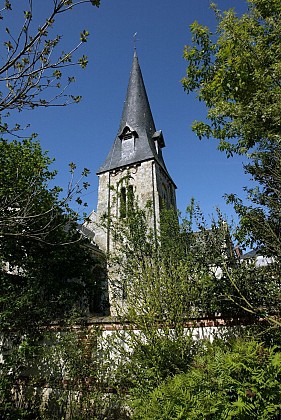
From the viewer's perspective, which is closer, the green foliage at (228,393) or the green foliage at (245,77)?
the green foliage at (228,393)

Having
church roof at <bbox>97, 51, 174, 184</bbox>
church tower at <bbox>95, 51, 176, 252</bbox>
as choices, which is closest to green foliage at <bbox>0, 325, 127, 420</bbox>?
church tower at <bbox>95, 51, 176, 252</bbox>

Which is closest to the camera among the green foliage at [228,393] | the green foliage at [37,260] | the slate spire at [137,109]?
the green foliage at [228,393]

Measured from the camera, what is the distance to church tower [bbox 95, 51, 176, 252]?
20438mm

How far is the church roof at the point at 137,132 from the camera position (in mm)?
22484

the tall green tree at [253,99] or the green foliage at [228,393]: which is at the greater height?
the tall green tree at [253,99]

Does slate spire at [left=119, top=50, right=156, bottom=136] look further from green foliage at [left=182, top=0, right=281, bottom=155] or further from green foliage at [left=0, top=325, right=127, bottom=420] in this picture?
green foliage at [left=0, top=325, right=127, bottom=420]

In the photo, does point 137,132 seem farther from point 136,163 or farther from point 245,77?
point 245,77

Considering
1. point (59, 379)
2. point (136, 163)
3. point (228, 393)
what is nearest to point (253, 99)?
point (228, 393)

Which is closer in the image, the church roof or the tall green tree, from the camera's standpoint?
the tall green tree

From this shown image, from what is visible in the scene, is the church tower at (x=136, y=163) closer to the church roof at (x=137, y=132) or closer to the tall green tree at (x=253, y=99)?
the church roof at (x=137, y=132)

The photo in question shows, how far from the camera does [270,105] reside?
501 centimetres

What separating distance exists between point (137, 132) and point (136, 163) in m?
3.75

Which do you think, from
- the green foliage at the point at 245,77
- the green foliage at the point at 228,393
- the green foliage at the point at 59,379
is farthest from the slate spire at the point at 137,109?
the green foliage at the point at 228,393

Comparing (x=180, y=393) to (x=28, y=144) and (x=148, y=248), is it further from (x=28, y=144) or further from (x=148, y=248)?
(x=28, y=144)
